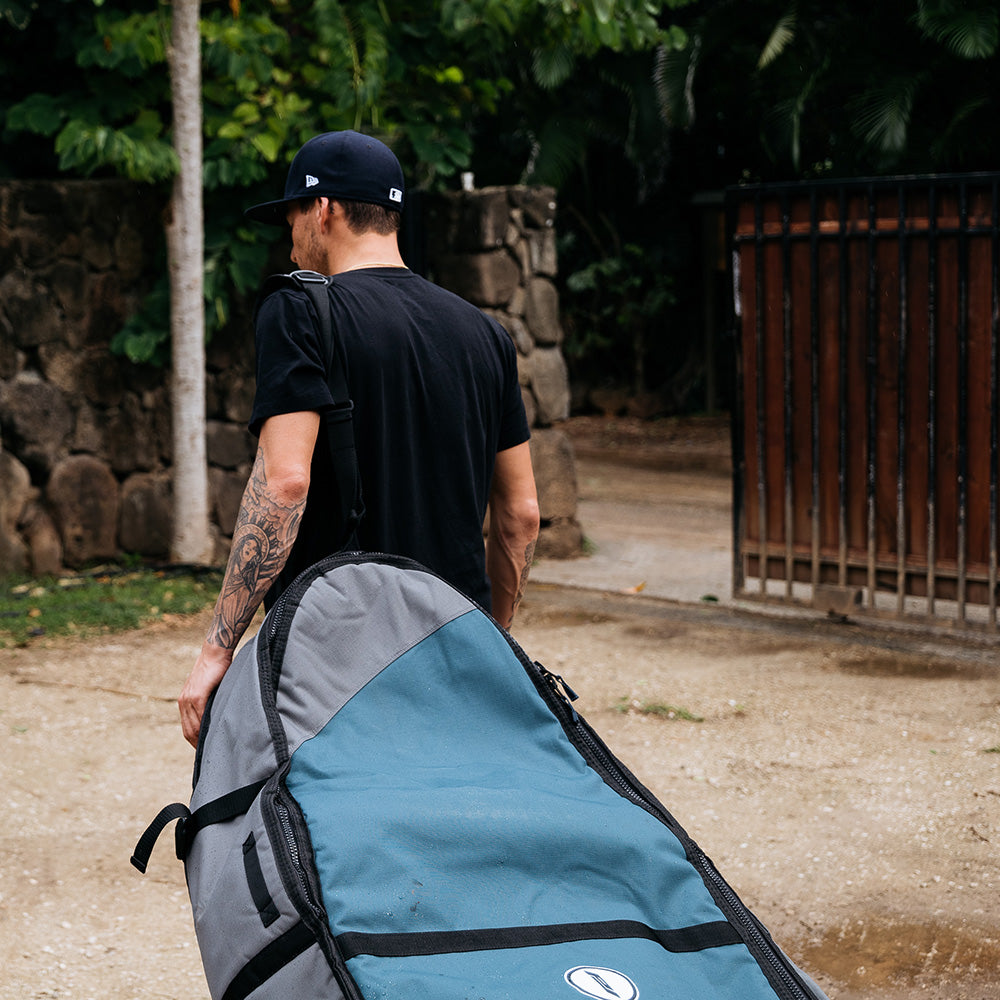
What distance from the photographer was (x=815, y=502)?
6.01 m

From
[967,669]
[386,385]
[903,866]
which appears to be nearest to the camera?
[386,385]

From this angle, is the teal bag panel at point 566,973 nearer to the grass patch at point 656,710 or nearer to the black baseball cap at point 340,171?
the black baseball cap at point 340,171

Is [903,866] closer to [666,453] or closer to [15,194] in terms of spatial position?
[15,194]

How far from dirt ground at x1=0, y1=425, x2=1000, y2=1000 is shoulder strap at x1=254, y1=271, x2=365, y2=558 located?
1.41m

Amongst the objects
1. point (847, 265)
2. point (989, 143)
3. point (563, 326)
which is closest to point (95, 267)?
point (847, 265)

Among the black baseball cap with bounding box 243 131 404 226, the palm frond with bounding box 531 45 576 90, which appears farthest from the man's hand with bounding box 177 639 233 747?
the palm frond with bounding box 531 45 576 90

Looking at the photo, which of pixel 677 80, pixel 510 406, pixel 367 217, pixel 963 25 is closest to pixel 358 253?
pixel 367 217

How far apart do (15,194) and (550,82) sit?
6288mm

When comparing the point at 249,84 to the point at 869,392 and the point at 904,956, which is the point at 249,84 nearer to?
the point at 869,392

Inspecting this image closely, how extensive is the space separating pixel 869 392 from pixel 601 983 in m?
4.61

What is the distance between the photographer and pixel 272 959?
1646 millimetres

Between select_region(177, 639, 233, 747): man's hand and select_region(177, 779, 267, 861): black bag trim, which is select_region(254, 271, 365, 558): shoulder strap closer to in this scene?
select_region(177, 639, 233, 747): man's hand

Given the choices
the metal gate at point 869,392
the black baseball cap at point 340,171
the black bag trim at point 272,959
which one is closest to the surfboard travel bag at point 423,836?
the black bag trim at point 272,959

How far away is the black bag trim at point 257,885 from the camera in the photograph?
5.46 ft
